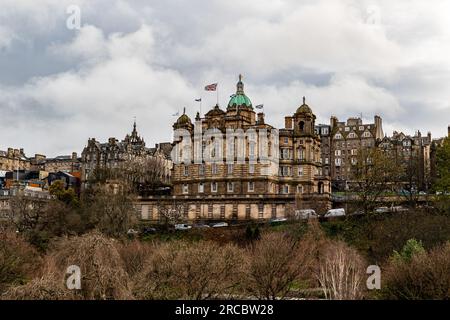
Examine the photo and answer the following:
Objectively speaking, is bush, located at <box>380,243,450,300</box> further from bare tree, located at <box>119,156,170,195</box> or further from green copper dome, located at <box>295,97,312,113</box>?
bare tree, located at <box>119,156,170,195</box>

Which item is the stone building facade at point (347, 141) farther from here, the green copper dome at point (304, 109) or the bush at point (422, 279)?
the bush at point (422, 279)

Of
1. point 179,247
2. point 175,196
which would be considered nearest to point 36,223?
point 175,196

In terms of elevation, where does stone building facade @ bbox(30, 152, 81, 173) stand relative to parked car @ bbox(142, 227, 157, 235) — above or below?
above

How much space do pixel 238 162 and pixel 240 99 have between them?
968 cm

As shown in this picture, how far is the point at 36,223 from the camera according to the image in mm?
74500

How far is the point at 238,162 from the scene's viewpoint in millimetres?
87500

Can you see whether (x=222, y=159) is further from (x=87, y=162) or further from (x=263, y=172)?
(x=87, y=162)

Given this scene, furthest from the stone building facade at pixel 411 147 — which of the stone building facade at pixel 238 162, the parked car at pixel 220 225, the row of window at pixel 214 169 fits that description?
the parked car at pixel 220 225

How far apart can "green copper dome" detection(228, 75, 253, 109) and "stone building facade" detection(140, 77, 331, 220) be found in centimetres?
9

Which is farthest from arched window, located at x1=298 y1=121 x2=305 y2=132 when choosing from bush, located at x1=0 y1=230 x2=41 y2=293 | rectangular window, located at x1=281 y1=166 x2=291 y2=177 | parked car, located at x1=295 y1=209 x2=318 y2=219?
bush, located at x1=0 y1=230 x2=41 y2=293

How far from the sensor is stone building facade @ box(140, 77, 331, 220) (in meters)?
85.3

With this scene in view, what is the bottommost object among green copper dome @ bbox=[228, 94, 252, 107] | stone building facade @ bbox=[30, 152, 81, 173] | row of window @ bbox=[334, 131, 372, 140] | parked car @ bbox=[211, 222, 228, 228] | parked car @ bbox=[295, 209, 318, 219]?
parked car @ bbox=[211, 222, 228, 228]

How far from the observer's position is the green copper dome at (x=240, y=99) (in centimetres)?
9119

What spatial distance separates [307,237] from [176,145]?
38.5 m
